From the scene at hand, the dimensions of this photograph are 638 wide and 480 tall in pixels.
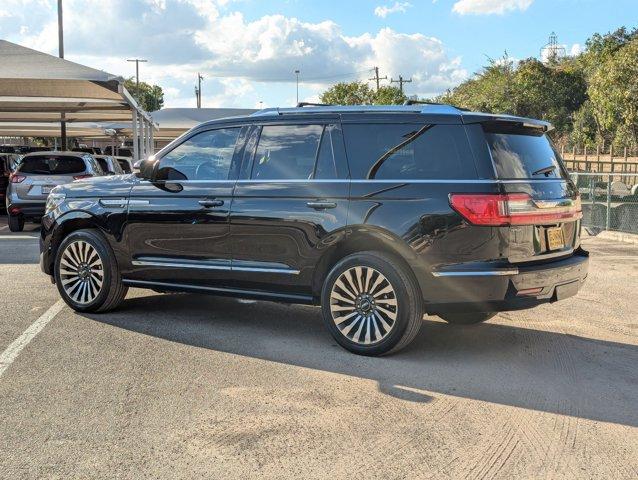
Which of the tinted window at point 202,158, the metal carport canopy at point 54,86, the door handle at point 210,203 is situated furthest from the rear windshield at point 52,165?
the door handle at point 210,203

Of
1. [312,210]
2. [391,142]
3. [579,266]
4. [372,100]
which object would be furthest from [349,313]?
[372,100]

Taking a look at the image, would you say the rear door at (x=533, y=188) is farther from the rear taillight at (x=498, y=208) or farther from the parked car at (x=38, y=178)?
the parked car at (x=38, y=178)

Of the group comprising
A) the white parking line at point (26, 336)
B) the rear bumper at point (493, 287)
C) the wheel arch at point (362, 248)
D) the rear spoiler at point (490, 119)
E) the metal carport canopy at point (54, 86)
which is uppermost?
the metal carport canopy at point (54, 86)

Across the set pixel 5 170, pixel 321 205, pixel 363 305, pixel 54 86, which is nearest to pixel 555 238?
pixel 363 305

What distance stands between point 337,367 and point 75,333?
2.39 m

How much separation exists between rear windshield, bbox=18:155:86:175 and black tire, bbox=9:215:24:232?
0.96 m

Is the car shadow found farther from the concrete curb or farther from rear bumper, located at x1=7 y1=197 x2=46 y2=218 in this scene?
the concrete curb

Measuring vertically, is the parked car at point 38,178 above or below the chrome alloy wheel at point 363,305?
above

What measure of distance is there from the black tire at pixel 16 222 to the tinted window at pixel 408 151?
10.7 meters

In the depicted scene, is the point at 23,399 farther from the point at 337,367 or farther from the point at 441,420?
the point at 441,420

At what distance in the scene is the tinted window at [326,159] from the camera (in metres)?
5.91

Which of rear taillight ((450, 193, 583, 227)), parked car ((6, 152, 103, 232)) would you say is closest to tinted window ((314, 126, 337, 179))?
rear taillight ((450, 193, 583, 227))

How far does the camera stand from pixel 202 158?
262 inches

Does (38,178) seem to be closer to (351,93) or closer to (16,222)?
(16,222)
